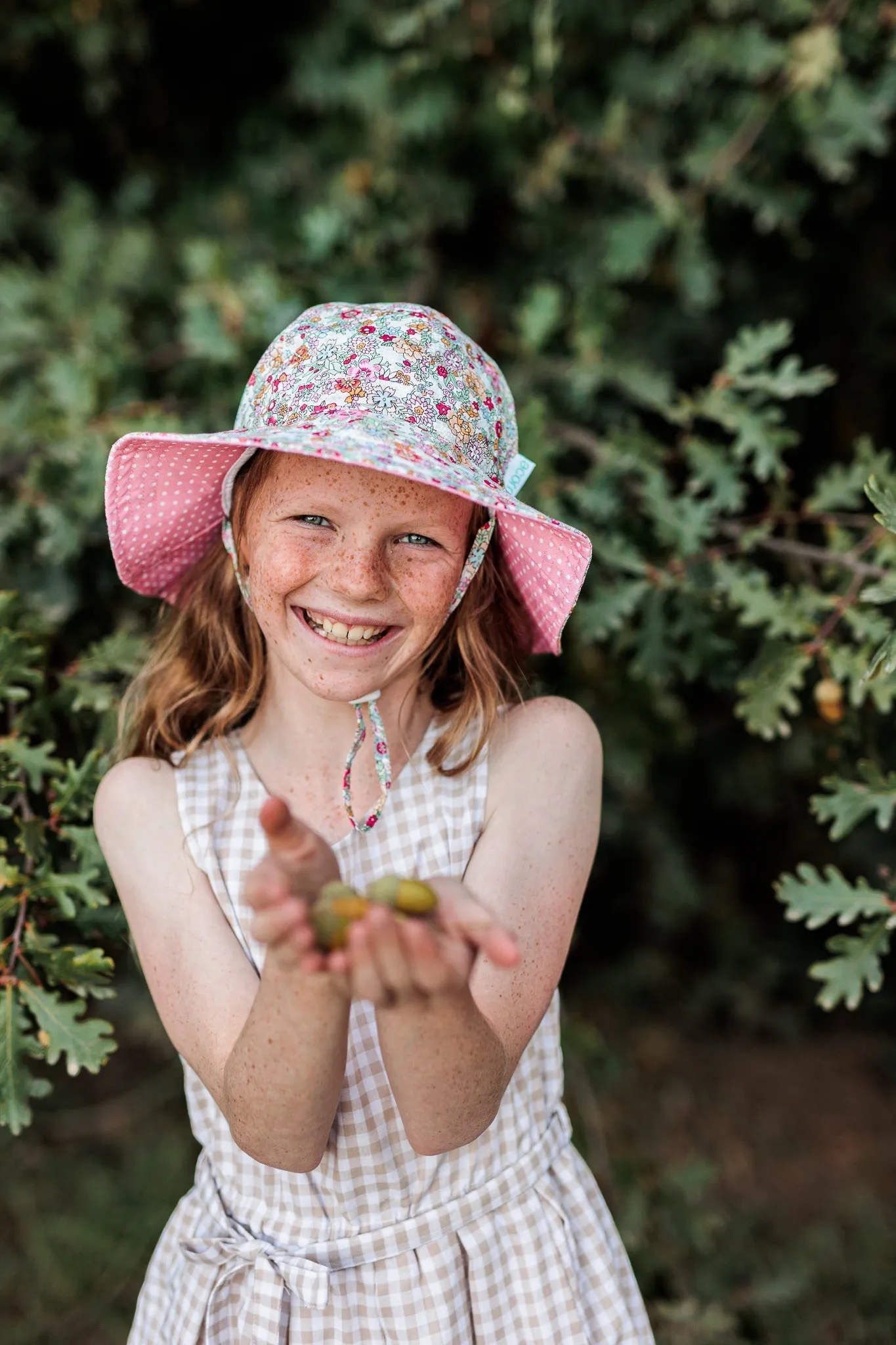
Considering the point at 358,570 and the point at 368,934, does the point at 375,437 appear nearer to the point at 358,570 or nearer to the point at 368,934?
the point at 358,570

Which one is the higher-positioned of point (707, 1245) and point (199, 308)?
point (199, 308)

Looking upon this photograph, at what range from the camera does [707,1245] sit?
232 centimetres

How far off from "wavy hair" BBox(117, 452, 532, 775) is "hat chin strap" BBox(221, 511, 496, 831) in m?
0.08

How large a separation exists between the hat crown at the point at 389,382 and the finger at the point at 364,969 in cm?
57

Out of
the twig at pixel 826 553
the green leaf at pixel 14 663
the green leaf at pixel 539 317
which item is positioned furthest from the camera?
the green leaf at pixel 539 317

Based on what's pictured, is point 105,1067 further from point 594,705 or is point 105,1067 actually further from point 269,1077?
point 269,1077

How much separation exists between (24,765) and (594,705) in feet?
3.72

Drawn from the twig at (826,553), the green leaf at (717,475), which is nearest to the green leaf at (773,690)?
the twig at (826,553)

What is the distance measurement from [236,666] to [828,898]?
866mm

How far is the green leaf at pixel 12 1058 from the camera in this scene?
1457mm

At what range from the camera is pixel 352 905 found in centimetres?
92

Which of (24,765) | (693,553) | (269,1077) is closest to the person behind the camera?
(269,1077)

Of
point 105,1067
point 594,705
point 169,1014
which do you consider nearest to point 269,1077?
point 169,1014

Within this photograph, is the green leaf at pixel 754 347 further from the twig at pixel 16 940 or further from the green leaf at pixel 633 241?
the twig at pixel 16 940
